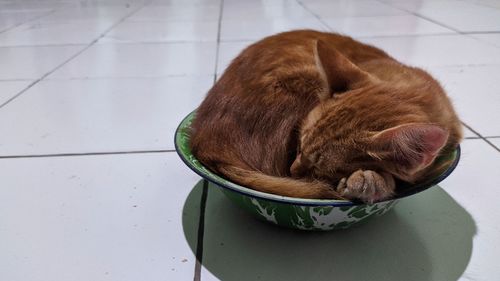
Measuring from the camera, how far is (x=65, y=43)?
2131mm

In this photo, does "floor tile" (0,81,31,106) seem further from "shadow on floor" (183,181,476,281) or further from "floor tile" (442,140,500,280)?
"floor tile" (442,140,500,280)

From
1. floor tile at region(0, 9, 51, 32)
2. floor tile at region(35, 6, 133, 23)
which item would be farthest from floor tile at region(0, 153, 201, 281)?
floor tile at region(35, 6, 133, 23)

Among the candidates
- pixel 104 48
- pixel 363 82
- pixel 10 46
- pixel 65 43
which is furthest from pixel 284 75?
pixel 10 46

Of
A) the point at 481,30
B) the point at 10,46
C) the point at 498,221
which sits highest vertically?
the point at 481,30

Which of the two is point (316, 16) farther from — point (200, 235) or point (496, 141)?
point (200, 235)

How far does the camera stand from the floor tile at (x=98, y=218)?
0.63m

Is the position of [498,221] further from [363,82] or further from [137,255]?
[137,255]

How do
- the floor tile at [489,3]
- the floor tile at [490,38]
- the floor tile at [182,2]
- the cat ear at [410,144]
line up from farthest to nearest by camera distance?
the floor tile at [182,2]
the floor tile at [489,3]
the floor tile at [490,38]
the cat ear at [410,144]

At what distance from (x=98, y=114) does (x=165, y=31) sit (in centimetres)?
129

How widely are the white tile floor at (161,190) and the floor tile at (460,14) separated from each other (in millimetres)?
185

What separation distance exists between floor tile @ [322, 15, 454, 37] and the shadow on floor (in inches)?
62.7

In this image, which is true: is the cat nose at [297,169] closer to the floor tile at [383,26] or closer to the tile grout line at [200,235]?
the tile grout line at [200,235]

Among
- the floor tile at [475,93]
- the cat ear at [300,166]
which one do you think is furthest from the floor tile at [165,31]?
the cat ear at [300,166]

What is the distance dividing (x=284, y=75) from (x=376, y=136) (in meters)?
0.25
